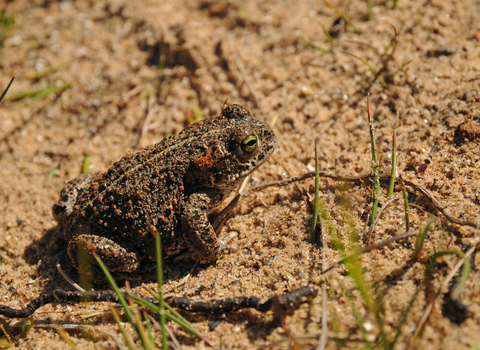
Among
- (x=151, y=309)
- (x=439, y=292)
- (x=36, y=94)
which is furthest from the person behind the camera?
(x=36, y=94)

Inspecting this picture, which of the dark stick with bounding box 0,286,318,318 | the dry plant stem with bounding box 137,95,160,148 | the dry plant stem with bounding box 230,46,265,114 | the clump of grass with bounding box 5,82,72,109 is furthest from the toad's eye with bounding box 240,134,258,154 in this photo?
the clump of grass with bounding box 5,82,72,109

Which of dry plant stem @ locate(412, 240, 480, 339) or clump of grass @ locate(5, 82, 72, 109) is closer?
dry plant stem @ locate(412, 240, 480, 339)

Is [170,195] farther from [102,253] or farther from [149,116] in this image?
[149,116]

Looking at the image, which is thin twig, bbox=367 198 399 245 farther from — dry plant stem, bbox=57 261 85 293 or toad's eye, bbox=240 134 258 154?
dry plant stem, bbox=57 261 85 293

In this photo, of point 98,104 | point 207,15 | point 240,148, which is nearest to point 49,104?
point 98,104

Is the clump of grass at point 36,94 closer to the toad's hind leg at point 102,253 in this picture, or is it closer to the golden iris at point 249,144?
the toad's hind leg at point 102,253

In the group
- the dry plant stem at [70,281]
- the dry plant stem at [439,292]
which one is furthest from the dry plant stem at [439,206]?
Answer: the dry plant stem at [70,281]

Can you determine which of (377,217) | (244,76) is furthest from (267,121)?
(377,217)
